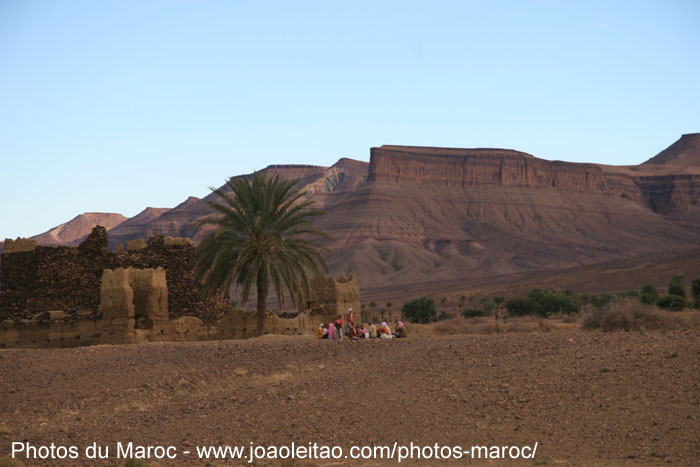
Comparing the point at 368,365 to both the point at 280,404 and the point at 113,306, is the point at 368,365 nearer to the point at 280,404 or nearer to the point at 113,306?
the point at 280,404

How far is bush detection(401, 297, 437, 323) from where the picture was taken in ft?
195

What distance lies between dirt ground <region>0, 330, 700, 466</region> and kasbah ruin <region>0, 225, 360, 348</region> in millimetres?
5400

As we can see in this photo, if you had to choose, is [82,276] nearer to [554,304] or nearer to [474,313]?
[554,304]

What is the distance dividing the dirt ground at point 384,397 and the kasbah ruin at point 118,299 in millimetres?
5400

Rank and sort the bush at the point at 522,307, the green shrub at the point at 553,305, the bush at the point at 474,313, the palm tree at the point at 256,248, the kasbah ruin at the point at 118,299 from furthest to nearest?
the bush at the point at 474,313 < the bush at the point at 522,307 < the green shrub at the point at 553,305 < the kasbah ruin at the point at 118,299 < the palm tree at the point at 256,248

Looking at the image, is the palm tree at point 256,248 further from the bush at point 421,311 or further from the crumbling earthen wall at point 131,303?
the bush at point 421,311

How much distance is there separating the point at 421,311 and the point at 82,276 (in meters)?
36.4

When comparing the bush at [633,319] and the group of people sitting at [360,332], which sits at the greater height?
the bush at [633,319]

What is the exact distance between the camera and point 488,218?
152 m

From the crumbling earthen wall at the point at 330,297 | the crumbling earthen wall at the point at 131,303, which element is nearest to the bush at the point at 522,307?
the crumbling earthen wall at the point at 330,297

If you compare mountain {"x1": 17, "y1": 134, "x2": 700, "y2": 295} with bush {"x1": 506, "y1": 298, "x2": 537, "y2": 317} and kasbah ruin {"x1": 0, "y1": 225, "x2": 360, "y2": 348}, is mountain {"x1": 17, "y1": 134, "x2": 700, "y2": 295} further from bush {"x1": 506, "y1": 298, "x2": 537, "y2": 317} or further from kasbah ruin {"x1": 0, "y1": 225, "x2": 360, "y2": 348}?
kasbah ruin {"x1": 0, "y1": 225, "x2": 360, "y2": 348}

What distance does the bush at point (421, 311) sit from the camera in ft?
195

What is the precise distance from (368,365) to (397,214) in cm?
13483

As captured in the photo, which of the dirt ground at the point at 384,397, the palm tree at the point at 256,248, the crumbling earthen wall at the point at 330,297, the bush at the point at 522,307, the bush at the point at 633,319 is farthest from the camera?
the bush at the point at 522,307
